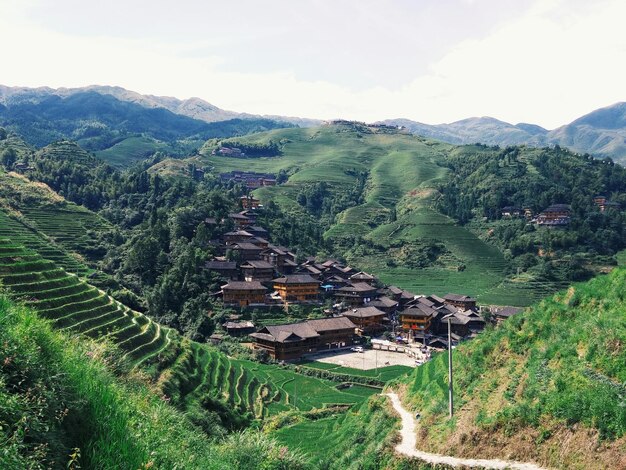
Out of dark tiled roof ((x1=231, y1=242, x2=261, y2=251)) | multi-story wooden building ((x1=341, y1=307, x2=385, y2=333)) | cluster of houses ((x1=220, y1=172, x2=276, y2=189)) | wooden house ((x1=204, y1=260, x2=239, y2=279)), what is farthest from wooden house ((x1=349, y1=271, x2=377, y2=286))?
cluster of houses ((x1=220, y1=172, x2=276, y2=189))

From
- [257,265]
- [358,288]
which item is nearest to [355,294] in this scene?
[358,288]

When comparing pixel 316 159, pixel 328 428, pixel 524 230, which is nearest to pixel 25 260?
pixel 328 428

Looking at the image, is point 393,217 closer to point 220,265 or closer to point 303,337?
point 220,265

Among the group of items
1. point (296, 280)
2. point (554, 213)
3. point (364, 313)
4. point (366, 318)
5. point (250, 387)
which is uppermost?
point (554, 213)

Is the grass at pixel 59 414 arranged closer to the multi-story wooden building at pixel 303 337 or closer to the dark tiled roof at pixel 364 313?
the multi-story wooden building at pixel 303 337

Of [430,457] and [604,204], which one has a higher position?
[604,204]

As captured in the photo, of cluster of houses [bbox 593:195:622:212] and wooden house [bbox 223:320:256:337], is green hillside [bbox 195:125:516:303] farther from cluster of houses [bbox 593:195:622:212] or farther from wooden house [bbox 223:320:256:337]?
wooden house [bbox 223:320:256:337]

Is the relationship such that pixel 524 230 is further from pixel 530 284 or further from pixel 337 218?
pixel 337 218
